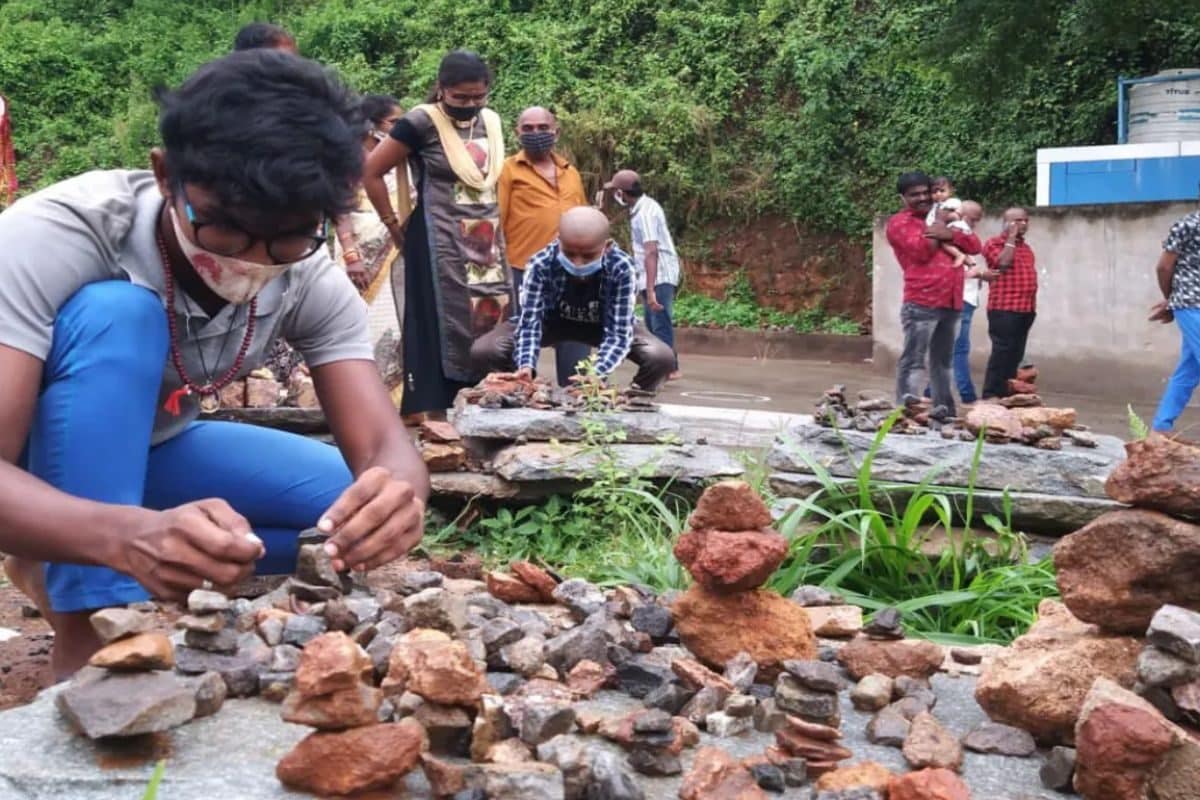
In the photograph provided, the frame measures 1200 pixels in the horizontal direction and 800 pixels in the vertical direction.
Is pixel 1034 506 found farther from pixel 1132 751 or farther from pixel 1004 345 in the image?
pixel 1004 345

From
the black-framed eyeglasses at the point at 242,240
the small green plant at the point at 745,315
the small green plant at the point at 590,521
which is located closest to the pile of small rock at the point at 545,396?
the small green plant at the point at 590,521

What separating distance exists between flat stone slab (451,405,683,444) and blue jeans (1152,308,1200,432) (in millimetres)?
3681

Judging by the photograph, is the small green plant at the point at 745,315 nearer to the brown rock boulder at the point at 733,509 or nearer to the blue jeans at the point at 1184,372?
the blue jeans at the point at 1184,372

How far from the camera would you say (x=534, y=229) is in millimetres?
6344

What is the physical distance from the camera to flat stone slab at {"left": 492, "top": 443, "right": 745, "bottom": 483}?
4301mm

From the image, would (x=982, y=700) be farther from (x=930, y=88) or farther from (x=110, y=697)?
(x=930, y=88)

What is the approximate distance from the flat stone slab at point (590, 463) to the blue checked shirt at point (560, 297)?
981 millimetres

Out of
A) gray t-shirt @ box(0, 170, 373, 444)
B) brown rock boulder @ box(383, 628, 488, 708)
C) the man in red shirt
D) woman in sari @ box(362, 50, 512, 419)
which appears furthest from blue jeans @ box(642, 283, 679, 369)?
brown rock boulder @ box(383, 628, 488, 708)

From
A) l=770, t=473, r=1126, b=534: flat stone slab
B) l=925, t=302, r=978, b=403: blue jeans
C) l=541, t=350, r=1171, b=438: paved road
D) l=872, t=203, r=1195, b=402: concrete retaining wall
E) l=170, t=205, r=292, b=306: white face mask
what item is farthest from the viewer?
l=872, t=203, r=1195, b=402: concrete retaining wall

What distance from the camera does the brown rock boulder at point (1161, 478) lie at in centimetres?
202

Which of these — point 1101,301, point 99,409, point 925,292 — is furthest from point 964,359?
point 99,409

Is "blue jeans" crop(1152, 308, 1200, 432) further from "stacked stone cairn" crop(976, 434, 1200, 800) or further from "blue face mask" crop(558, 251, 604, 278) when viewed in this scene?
"stacked stone cairn" crop(976, 434, 1200, 800)

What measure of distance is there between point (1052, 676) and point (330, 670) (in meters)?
1.10

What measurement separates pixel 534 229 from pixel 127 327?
13.4 feet
